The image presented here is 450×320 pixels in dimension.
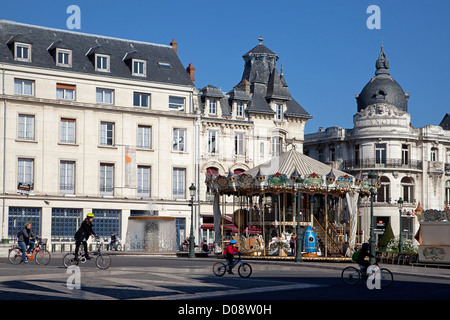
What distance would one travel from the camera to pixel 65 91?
51.5 meters

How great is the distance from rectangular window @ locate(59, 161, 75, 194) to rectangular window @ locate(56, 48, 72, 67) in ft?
21.5

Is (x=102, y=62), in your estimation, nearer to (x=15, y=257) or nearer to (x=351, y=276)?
(x=15, y=257)

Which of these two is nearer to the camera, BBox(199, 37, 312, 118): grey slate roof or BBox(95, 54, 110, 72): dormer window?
BBox(95, 54, 110, 72): dormer window

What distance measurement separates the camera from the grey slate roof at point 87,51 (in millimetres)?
50812

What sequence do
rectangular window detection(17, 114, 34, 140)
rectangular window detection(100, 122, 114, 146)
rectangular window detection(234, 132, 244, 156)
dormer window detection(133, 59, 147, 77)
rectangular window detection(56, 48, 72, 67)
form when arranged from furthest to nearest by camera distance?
rectangular window detection(234, 132, 244, 156) → dormer window detection(133, 59, 147, 77) → rectangular window detection(100, 122, 114, 146) → rectangular window detection(56, 48, 72, 67) → rectangular window detection(17, 114, 34, 140)

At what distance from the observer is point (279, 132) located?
198 feet

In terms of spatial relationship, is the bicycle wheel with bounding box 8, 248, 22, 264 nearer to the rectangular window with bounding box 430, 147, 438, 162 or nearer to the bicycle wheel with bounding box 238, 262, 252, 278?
the bicycle wheel with bounding box 238, 262, 252, 278

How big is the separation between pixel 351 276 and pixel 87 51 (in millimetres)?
37729

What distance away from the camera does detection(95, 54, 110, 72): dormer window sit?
52.9 m

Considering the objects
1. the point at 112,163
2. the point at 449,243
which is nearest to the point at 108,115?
the point at 112,163

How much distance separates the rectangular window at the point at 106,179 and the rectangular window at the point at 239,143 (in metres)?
10.3

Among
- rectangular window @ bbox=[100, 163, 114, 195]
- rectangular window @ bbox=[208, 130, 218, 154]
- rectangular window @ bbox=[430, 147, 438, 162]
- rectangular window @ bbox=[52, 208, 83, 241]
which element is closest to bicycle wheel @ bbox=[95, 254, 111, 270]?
rectangular window @ bbox=[52, 208, 83, 241]

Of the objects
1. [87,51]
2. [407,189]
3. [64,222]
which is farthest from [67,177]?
[407,189]
